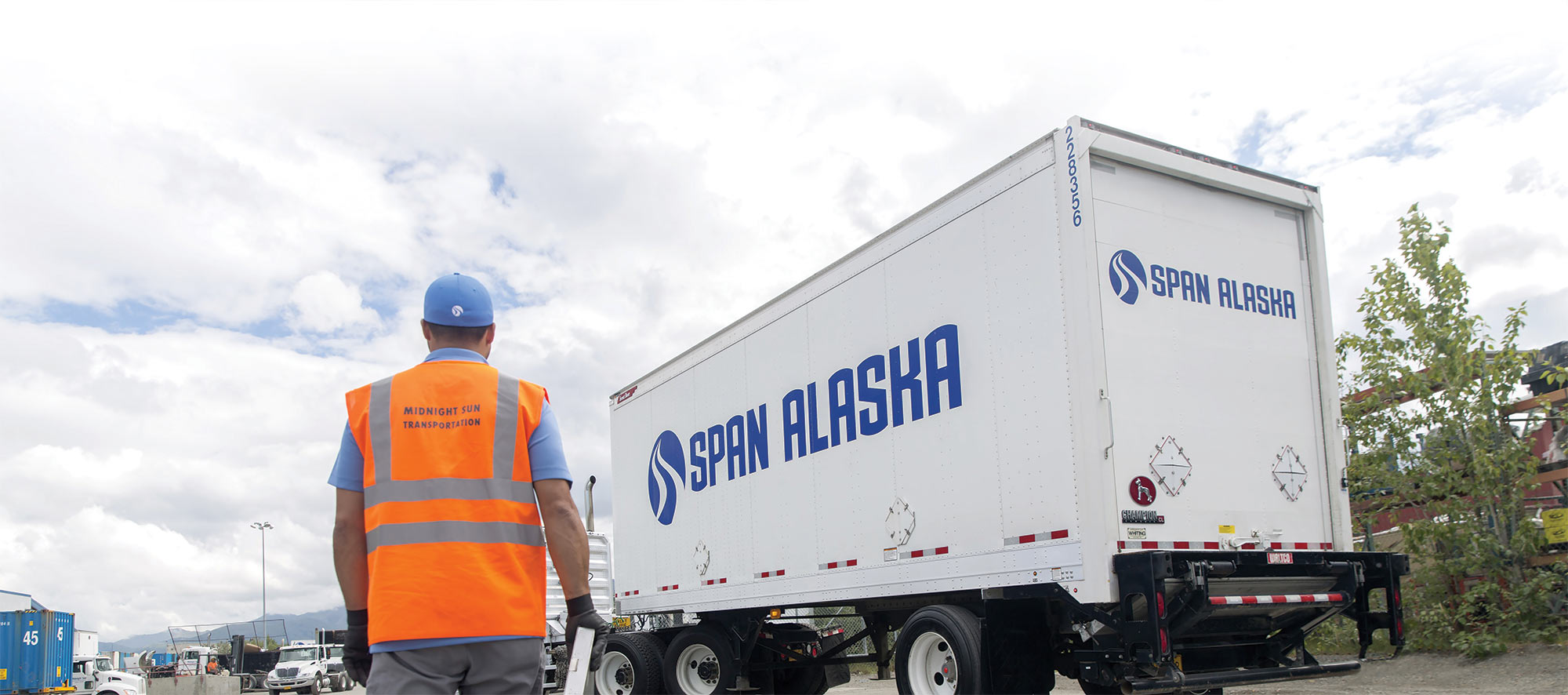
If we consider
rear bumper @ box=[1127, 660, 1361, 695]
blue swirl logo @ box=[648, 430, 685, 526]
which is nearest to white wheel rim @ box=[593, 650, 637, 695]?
blue swirl logo @ box=[648, 430, 685, 526]

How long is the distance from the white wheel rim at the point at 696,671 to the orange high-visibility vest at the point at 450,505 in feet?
29.4

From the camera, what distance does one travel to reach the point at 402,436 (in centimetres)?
294

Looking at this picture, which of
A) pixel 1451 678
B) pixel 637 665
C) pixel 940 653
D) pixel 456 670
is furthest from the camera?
pixel 637 665

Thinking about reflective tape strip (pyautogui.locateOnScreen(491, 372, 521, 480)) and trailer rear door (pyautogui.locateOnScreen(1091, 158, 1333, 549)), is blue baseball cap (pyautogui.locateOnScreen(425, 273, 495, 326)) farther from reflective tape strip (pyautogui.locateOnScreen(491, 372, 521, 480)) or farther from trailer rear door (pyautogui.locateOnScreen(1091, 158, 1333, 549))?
trailer rear door (pyautogui.locateOnScreen(1091, 158, 1333, 549))

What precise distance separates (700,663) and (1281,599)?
247 inches

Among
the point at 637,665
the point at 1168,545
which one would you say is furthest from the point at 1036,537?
the point at 637,665

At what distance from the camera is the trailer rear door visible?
716 centimetres

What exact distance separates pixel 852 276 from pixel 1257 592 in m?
3.95

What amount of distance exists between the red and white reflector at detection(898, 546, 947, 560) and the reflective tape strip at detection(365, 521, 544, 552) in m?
5.54

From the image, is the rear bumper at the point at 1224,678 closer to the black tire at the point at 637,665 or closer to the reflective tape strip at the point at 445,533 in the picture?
the reflective tape strip at the point at 445,533

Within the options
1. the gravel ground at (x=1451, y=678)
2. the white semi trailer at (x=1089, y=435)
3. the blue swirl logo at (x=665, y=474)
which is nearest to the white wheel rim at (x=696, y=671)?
the blue swirl logo at (x=665, y=474)

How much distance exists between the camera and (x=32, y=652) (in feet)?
62.1

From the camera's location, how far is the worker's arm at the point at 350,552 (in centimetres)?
304

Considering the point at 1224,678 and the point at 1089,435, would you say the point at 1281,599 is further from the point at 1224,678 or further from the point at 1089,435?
the point at 1089,435
